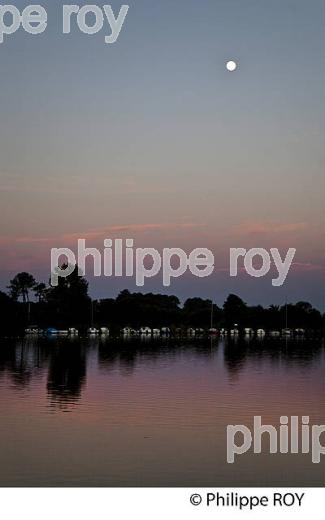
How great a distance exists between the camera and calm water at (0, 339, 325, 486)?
46.4ft

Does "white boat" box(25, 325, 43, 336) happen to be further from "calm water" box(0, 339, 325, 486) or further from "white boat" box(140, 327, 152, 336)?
"calm water" box(0, 339, 325, 486)

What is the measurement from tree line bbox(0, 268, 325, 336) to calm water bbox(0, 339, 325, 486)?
52.3m

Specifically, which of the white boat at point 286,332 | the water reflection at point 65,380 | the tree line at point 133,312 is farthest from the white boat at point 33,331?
the water reflection at point 65,380

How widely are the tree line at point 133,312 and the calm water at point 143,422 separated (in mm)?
52307

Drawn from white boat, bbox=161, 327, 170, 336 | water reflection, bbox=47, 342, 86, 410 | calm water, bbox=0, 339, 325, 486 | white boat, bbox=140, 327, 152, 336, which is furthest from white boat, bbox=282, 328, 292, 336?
calm water, bbox=0, 339, 325, 486

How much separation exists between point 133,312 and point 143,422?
93950mm

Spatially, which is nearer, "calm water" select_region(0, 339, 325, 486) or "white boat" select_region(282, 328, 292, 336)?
"calm water" select_region(0, 339, 325, 486)

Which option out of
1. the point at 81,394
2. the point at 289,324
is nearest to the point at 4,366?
the point at 81,394

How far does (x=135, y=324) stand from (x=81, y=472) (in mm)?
100100

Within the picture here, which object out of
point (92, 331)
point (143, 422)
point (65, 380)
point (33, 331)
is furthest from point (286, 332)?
point (143, 422)

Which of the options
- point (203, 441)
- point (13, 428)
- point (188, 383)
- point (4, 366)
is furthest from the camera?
point (4, 366)
